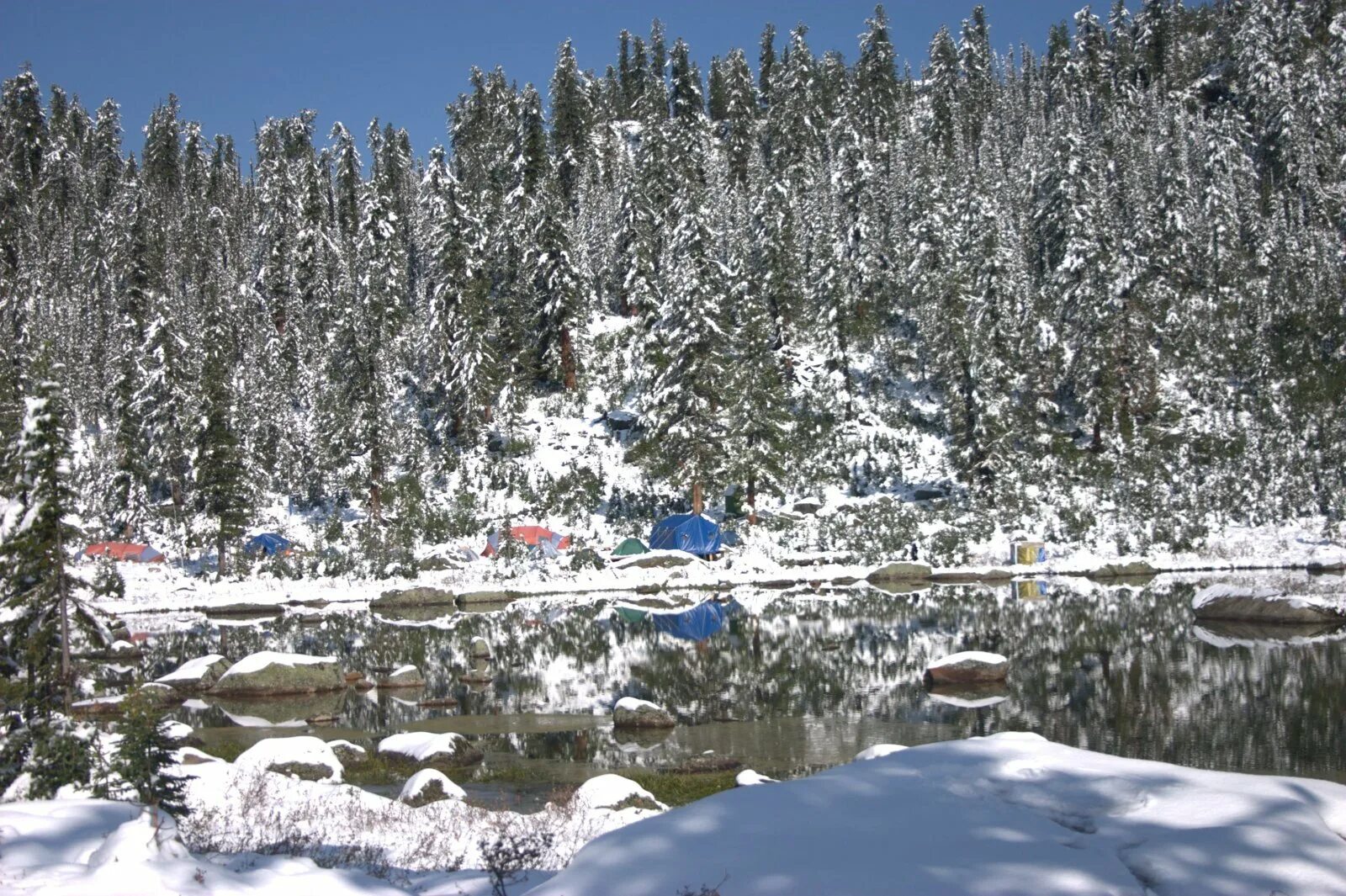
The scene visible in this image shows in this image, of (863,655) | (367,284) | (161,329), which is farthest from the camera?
(367,284)

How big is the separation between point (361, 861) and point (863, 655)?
64.3 feet

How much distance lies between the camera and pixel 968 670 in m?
23.4

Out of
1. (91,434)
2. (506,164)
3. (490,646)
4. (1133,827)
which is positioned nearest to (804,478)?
(490,646)

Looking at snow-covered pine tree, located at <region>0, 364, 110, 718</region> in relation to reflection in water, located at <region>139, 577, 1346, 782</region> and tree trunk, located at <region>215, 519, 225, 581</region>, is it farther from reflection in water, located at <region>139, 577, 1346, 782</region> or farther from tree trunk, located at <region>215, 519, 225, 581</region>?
tree trunk, located at <region>215, 519, 225, 581</region>

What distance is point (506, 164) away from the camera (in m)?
75.3

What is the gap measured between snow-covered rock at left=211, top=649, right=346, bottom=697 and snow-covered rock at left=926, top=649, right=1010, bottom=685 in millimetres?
15446

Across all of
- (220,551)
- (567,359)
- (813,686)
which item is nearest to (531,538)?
(220,551)

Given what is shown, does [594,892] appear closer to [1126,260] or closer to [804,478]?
[804,478]

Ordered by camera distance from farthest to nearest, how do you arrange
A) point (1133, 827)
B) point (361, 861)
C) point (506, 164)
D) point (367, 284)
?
point (506, 164) < point (367, 284) < point (361, 861) < point (1133, 827)

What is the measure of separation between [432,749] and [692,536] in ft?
112

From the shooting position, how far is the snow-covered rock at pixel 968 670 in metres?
23.2

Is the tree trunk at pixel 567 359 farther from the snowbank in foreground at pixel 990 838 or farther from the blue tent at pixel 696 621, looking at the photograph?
the snowbank in foreground at pixel 990 838

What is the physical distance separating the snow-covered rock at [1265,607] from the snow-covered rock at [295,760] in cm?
2670

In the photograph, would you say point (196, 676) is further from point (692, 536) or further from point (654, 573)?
point (692, 536)
